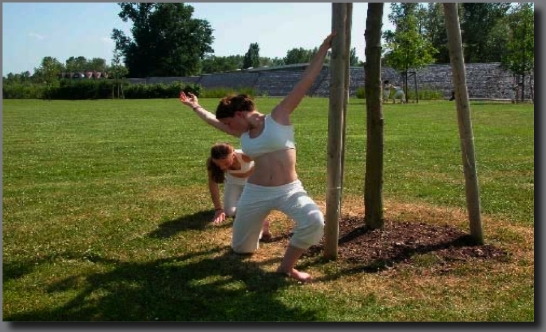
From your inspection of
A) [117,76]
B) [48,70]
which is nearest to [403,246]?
[117,76]

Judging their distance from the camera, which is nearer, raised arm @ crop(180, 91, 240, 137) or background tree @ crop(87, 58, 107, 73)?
raised arm @ crop(180, 91, 240, 137)

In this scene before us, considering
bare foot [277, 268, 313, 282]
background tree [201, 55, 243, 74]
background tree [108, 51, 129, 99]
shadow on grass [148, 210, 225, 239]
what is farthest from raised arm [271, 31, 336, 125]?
background tree [201, 55, 243, 74]

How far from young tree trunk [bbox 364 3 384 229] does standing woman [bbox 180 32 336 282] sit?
909mm

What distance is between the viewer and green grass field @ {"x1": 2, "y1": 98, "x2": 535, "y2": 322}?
444 cm

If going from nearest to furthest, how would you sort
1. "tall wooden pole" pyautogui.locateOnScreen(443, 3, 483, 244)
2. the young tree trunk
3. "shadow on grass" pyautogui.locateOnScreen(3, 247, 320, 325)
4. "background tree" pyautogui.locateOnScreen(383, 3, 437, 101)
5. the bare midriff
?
1. "shadow on grass" pyautogui.locateOnScreen(3, 247, 320, 325)
2. the bare midriff
3. "tall wooden pole" pyautogui.locateOnScreen(443, 3, 483, 244)
4. the young tree trunk
5. "background tree" pyautogui.locateOnScreen(383, 3, 437, 101)

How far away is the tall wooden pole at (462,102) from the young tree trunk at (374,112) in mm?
694

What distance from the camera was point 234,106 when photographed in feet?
17.3

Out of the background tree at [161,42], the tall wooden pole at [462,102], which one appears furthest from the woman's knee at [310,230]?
the background tree at [161,42]

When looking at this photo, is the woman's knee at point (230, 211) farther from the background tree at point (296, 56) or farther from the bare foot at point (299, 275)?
the background tree at point (296, 56)

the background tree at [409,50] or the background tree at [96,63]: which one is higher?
the background tree at [96,63]

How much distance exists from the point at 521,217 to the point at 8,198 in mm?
6902

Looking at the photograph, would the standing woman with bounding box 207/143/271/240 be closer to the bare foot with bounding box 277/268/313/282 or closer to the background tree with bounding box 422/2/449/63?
the bare foot with bounding box 277/268/313/282

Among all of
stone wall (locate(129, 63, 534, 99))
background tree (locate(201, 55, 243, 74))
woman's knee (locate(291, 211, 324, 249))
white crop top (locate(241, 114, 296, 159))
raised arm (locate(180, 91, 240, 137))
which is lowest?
woman's knee (locate(291, 211, 324, 249))

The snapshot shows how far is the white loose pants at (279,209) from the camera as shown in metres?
4.89
